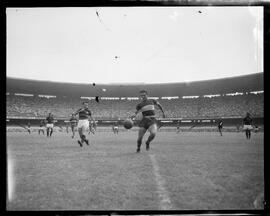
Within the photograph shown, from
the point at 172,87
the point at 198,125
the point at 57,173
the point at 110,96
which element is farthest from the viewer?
the point at 110,96

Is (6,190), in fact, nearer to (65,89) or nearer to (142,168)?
(142,168)

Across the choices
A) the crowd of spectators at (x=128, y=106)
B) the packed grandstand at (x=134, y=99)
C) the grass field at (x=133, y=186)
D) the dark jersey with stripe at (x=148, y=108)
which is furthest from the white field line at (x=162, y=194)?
the crowd of spectators at (x=128, y=106)

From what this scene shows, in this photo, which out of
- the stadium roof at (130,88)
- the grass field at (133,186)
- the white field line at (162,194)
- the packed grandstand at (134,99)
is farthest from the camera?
the packed grandstand at (134,99)

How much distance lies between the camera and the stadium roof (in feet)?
138

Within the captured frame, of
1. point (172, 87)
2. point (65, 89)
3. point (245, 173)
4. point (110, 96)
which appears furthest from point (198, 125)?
point (245, 173)

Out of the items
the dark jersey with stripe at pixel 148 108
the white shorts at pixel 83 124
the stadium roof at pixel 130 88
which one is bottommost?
the white shorts at pixel 83 124

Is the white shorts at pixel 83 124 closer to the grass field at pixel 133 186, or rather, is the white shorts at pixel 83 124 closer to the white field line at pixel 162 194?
the grass field at pixel 133 186

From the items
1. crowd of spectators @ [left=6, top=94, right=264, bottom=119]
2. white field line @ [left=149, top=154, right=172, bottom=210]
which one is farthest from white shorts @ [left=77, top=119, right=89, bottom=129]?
crowd of spectators @ [left=6, top=94, right=264, bottom=119]

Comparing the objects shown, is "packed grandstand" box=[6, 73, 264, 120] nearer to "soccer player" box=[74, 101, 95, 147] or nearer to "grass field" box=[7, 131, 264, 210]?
"soccer player" box=[74, 101, 95, 147]

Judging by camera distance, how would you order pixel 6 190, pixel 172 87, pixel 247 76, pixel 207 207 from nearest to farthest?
pixel 207 207
pixel 6 190
pixel 247 76
pixel 172 87

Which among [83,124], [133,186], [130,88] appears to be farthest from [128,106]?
[133,186]

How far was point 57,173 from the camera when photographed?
643 cm

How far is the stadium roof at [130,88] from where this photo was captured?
42094 mm

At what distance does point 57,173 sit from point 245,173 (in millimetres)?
4261
